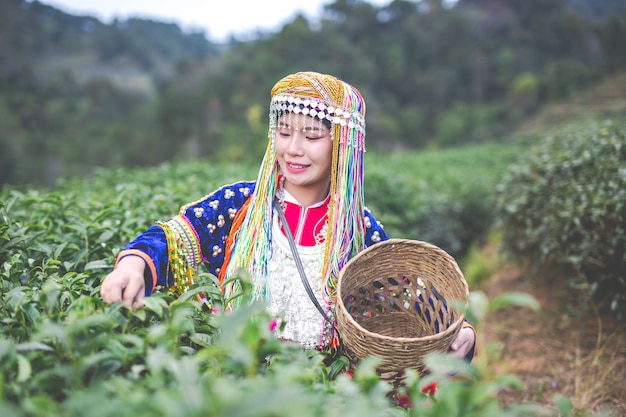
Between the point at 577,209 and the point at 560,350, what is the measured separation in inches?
40.0

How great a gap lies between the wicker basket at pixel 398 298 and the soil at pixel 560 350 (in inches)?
22.2

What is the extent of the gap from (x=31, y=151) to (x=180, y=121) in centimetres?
890

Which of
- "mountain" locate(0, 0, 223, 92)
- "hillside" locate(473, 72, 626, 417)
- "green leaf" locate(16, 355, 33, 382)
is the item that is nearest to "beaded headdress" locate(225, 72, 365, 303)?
"green leaf" locate(16, 355, 33, 382)

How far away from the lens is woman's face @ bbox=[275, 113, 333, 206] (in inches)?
67.1

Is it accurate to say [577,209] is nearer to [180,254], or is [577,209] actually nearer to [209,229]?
[209,229]

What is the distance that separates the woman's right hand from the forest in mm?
16889

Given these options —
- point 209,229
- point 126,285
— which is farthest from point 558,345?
point 126,285

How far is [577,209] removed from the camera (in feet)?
9.52

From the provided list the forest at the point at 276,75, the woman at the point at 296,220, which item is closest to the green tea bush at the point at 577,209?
the woman at the point at 296,220

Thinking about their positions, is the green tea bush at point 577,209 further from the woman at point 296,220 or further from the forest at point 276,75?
the forest at point 276,75

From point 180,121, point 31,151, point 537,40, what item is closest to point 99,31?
point 180,121

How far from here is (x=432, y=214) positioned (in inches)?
213

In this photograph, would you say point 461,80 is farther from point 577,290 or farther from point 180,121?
point 577,290

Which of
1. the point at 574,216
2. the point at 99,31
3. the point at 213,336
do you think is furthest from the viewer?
the point at 99,31
